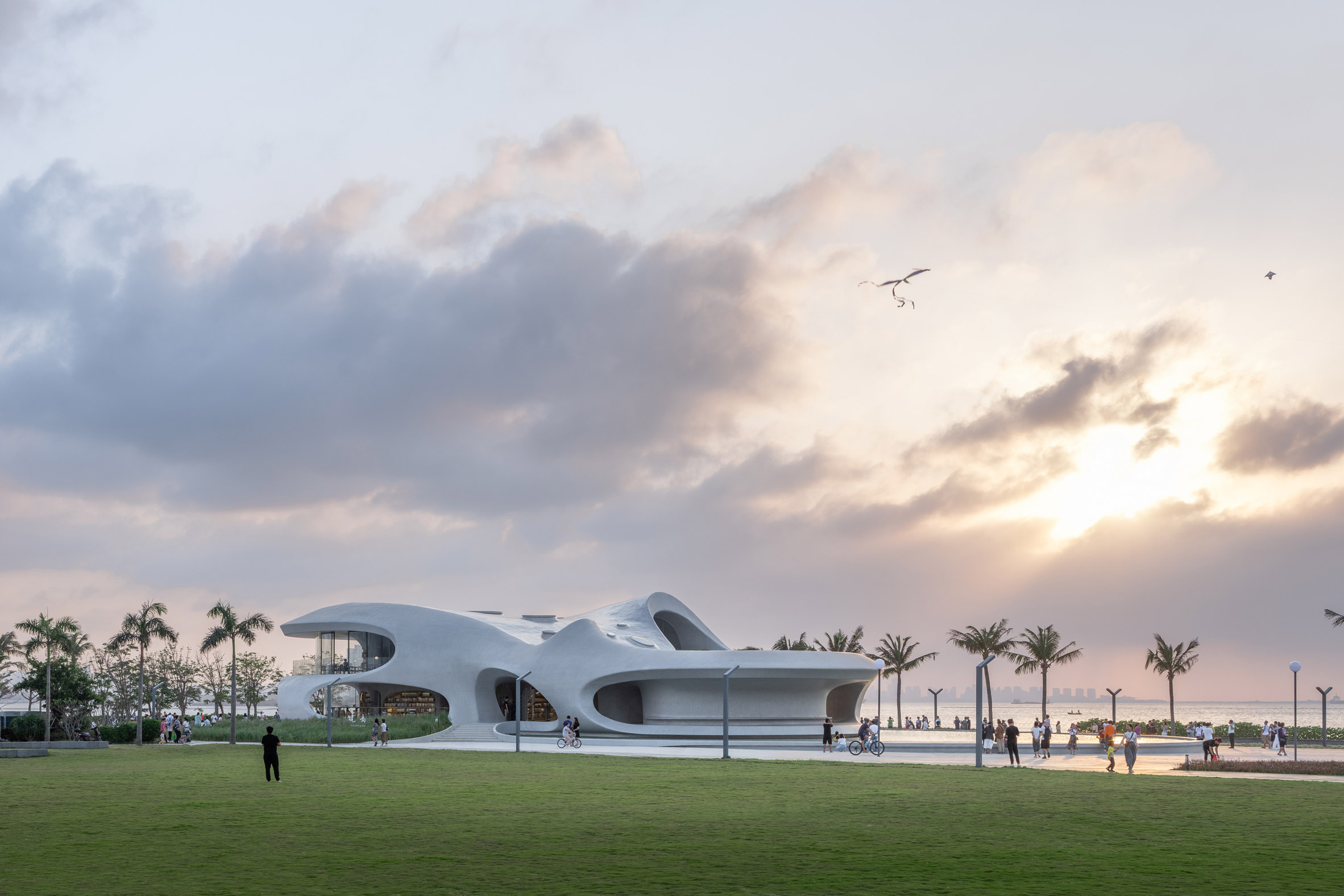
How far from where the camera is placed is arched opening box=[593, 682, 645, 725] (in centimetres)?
6431

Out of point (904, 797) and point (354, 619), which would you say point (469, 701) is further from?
point (904, 797)

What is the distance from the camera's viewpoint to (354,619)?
6862 cm

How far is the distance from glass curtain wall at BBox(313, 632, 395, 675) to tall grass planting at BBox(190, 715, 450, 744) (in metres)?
5.44

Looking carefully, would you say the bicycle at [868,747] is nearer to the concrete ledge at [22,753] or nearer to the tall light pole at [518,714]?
the tall light pole at [518,714]

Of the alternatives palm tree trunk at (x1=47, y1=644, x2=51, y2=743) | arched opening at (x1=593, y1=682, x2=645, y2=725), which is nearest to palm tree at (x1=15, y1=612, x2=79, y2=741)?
palm tree trunk at (x1=47, y1=644, x2=51, y2=743)

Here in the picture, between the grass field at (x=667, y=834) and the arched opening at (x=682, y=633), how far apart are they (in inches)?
1768

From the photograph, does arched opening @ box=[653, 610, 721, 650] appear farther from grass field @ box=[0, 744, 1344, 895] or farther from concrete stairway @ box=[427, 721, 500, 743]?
grass field @ box=[0, 744, 1344, 895]

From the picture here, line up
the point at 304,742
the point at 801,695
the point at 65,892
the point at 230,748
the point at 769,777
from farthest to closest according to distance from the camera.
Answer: the point at 801,695 < the point at 304,742 < the point at 230,748 < the point at 769,777 < the point at 65,892

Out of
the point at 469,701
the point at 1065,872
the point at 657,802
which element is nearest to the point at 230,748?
the point at 469,701

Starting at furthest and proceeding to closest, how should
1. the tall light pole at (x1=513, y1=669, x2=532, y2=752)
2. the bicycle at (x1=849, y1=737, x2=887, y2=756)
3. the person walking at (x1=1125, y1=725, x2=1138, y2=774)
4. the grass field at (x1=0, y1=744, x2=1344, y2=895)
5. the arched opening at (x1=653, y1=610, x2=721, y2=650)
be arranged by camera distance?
1. the arched opening at (x1=653, y1=610, x2=721, y2=650)
2. the tall light pole at (x1=513, y1=669, x2=532, y2=752)
3. the bicycle at (x1=849, y1=737, x2=887, y2=756)
4. the person walking at (x1=1125, y1=725, x2=1138, y2=774)
5. the grass field at (x1=0, y1=744, x2=1344, y2=895)

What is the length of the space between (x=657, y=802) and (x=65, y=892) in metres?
11.5

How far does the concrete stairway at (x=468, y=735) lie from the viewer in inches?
2229

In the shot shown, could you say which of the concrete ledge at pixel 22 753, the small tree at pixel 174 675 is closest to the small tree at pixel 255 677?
the small tree at pixel 174 675

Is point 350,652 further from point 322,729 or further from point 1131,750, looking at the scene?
point 1131,750
